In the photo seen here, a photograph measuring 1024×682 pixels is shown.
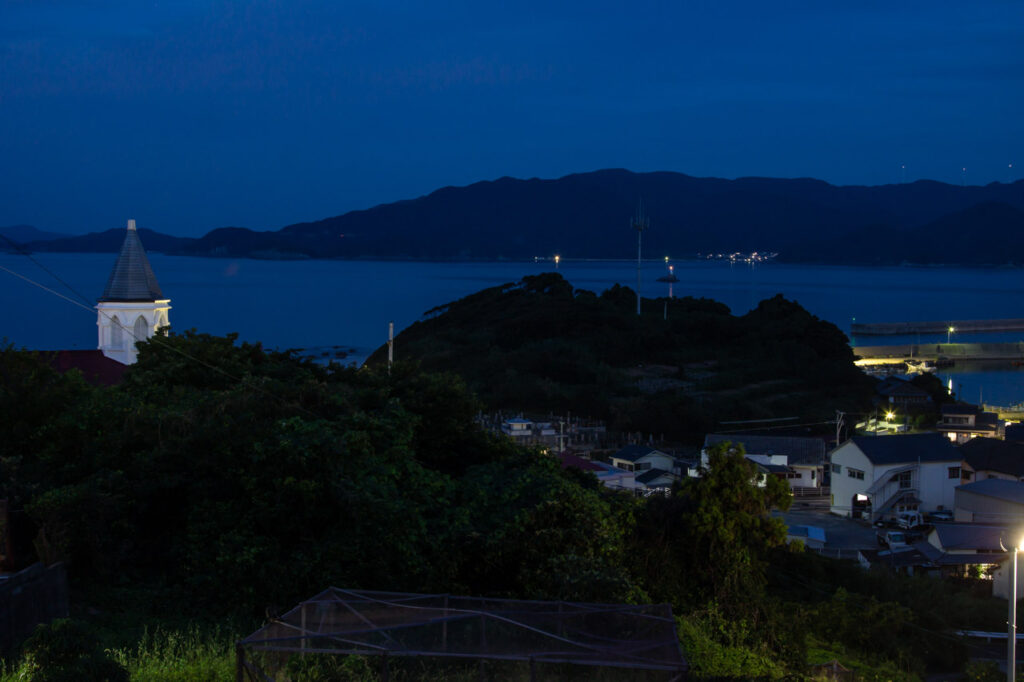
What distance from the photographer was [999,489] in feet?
60.1

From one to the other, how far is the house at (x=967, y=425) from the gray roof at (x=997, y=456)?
4521 millimetres

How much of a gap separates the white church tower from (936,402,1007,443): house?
23.0 m

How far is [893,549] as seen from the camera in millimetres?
16141

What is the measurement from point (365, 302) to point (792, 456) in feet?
210

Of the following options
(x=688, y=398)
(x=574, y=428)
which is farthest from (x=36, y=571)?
(x=688, y=398)

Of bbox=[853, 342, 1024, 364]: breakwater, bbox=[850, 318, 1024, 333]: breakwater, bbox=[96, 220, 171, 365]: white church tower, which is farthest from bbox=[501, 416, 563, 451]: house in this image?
bbox=[850, 318, 1024, 333]: breakwater

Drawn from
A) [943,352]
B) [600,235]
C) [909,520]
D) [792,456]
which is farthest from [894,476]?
[600,235]

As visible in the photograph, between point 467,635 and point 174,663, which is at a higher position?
point 467,635

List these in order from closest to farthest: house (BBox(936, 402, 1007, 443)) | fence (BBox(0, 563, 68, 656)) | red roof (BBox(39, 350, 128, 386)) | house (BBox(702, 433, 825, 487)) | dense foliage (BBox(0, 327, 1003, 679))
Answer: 1. fence (BBox(0, 563, 68, 656))
2. dense foliage (BBox(0, 327, 1003, 679))
3. red roof (BBox(39, 350, 128, 386))
4. house (BBox(702, 433, 825, 487))
5. house (BBox(936, 402, 1007, 443))

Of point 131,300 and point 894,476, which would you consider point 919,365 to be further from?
point 131,300

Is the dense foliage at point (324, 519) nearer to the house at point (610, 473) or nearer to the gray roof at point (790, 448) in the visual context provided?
the house at point (610, 473)

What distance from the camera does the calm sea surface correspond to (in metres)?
50.3

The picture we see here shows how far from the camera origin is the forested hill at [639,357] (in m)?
31.2

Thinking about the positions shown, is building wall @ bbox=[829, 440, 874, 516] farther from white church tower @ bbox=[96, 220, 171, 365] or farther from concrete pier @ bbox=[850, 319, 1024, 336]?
concrete pier @ bbox=[850, 319, 1024, 336]
